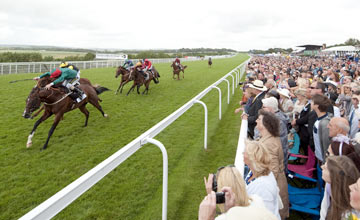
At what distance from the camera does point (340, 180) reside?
64.0 inches

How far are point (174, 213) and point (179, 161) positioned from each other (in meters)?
1.39

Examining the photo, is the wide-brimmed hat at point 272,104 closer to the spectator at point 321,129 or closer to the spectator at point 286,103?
the spectator at point 321,129

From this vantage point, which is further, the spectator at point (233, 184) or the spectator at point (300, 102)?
the spectator at point (300, 102)

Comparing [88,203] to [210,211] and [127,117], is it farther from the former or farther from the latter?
[127,117]

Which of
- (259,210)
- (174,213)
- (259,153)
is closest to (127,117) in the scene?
(174,213)

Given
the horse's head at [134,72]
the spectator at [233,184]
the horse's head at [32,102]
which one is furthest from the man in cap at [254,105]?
the horse's head at [134,72]

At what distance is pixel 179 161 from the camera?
13.5 ft

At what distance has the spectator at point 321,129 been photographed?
2.88m

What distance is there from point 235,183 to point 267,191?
0.45 meters

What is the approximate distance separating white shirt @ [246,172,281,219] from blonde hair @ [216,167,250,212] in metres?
0.37

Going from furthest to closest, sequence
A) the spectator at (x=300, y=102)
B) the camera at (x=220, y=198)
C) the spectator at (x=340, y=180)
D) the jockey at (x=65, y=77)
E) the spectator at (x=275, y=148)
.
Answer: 1. the jockey at (x=65, y=77)
2. the spectator at (x=300, y=102)
3. the spectator at (x=275, y=148)
4. the spectator at (x=340, y=180)
5. the camera at (x=220, y=198)

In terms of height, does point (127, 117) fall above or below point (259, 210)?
below

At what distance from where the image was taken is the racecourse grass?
2.92m

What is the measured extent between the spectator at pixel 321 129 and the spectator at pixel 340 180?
1290mm
